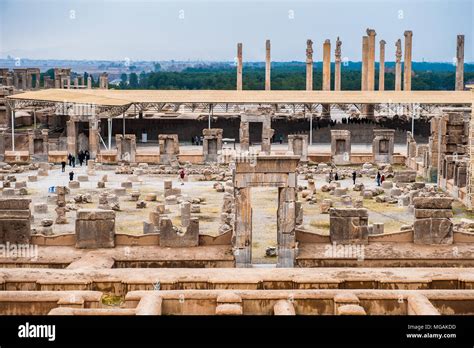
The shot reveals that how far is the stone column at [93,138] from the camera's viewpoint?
42.8 m

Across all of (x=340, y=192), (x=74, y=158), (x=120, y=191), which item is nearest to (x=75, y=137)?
(x=74, y=158)

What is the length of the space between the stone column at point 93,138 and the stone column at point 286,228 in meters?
23.2

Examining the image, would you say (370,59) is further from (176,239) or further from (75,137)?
(176,239)

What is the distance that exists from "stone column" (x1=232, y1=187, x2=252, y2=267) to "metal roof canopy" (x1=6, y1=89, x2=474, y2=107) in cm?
2406

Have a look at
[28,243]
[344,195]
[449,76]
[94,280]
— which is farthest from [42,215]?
[449,76]

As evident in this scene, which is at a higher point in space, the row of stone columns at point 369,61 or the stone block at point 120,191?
the row of stone columns at point 369,61

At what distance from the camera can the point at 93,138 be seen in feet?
141

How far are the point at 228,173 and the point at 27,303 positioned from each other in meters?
23.6

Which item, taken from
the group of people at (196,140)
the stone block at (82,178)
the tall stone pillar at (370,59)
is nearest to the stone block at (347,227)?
the stone block at (82,178)

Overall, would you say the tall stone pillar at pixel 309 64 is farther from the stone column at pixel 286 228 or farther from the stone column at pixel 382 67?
the stone column at pixel 286 228

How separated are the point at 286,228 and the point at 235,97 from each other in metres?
28.9

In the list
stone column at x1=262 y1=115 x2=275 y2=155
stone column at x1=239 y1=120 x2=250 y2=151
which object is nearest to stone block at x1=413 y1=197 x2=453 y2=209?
stone column at x1=262 y1=115 x2=275 y2=155
